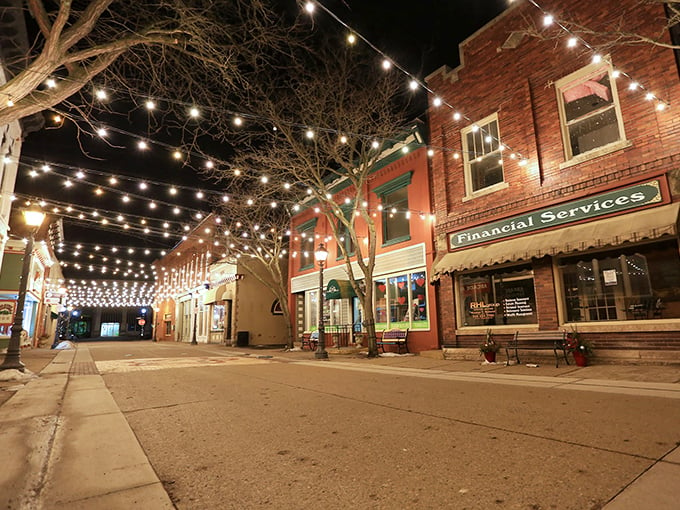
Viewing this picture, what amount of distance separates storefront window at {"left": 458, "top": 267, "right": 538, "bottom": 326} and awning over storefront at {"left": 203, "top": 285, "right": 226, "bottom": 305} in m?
19.7

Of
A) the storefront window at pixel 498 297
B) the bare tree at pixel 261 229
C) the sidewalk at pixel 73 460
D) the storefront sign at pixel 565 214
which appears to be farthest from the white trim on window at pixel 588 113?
the bare tree at pixel 261 229

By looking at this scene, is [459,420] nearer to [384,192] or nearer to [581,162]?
[581,162]

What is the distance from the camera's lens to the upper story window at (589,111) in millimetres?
9914

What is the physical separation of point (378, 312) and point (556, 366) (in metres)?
8.30

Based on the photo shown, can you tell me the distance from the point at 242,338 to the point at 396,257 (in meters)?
13.7

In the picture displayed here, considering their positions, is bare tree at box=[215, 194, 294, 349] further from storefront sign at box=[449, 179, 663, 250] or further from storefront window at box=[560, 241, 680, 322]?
storefront window at box=[560, 241, 680, 322]

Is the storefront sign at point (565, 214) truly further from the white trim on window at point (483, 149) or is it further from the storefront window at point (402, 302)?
the storefront window at point (402, 302)

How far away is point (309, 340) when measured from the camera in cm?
2006

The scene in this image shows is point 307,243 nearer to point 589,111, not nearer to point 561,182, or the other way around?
point 561,182

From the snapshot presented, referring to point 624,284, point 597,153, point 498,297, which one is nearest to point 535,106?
point 597,153

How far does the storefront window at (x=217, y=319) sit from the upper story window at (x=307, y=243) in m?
10.3

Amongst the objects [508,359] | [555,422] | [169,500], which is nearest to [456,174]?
[508,359]

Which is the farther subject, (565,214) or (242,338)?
(242,338)

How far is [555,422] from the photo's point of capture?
4.25 meters
